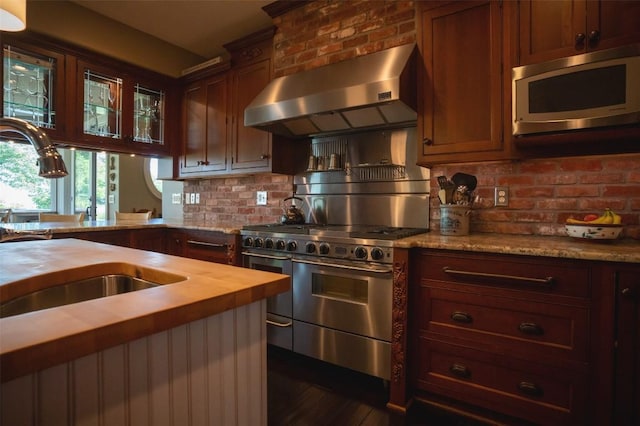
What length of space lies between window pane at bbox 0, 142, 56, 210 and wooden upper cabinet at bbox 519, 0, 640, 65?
6025 millimetres

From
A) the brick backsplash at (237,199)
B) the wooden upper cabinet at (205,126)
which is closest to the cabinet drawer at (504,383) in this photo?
the brick backsplash at (237,199)

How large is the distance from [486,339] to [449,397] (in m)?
0.39

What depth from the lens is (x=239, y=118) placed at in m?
3.00

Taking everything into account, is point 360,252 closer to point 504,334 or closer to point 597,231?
point 504,334

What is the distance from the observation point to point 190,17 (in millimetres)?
2932

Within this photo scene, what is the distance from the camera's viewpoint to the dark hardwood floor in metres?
1.66

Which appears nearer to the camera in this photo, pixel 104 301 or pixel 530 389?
pixel 104 301

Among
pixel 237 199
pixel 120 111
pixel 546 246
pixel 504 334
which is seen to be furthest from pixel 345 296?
pixel 120 111

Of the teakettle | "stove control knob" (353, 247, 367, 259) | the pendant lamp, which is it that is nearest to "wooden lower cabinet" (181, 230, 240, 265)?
the teakettle

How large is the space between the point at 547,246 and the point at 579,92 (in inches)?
29.1

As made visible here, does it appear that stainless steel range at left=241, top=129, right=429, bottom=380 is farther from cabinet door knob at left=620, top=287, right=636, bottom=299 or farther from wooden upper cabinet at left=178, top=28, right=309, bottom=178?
cabinet door knob at left=620, top=287, right=636, bottom=299

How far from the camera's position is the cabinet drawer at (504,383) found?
4.72ft

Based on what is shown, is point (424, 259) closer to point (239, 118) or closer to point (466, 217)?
point (466, 217)

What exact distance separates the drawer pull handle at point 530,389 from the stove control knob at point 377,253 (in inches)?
33.4
